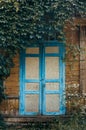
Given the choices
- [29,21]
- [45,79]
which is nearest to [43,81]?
[45,79]

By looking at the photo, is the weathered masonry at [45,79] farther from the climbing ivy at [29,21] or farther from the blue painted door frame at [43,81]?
the climbing ivy at [29,21]

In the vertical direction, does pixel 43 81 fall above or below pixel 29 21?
below

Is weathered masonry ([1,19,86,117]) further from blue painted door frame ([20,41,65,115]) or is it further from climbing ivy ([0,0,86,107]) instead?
climbing ivy ([0,0,86,107])

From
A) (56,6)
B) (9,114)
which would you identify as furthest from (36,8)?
(9,114)

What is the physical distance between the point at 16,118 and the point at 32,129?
63 cm

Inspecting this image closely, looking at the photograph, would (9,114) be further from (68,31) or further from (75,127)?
(68,31)

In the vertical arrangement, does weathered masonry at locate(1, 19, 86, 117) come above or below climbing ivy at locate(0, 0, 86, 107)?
below

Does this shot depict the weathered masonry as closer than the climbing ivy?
No

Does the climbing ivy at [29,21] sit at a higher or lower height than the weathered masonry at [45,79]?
higher

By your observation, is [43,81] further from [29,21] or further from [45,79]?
[29,21]

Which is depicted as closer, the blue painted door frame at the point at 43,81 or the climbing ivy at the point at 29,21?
the climbing ivy at the point at 29,21

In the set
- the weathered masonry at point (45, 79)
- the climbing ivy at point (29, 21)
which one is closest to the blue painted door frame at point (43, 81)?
the weathered masonry at point (45, 79)

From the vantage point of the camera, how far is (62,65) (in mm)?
12188

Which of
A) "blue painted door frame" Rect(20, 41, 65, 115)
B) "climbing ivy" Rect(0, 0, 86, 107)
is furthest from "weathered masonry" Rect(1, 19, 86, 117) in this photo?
"climbing ivy" Rect(0, 0, 86, 107)
